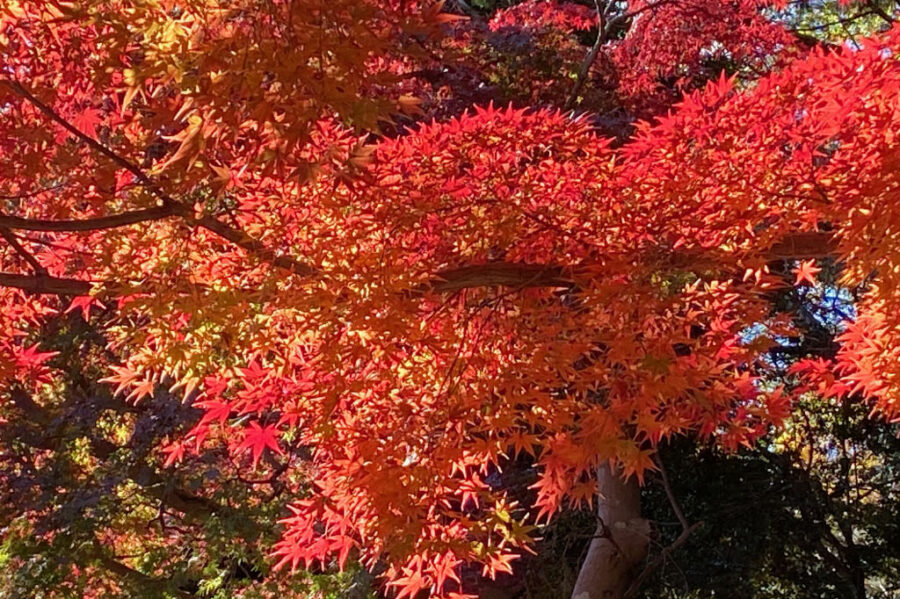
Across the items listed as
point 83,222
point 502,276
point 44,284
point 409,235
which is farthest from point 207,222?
point 502,276

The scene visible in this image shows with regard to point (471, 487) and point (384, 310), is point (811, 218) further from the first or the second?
point (471, 487)

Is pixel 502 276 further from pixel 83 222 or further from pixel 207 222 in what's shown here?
pixel 83 222

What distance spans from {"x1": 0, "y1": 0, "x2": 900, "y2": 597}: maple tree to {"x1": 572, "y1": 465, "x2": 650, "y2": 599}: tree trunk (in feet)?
2.98

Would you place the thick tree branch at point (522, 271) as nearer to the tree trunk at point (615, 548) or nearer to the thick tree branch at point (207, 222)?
the thick tree branch at point (207, 222)

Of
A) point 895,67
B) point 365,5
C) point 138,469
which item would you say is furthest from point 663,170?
point 138,469

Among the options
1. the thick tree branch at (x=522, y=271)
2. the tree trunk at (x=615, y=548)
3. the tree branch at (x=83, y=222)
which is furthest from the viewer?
the tree trunk at (x=615, y=548)

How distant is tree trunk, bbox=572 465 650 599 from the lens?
10.9 feet

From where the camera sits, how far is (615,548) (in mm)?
3373

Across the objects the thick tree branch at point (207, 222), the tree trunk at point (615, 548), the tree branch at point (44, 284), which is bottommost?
the tree trunk at point (615, 548)

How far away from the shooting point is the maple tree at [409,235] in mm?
1338

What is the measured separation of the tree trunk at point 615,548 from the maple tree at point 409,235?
909mm

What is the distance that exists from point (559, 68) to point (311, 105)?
8.98 feet

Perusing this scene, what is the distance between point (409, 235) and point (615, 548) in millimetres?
2027

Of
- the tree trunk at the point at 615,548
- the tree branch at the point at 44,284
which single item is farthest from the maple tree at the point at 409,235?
the tree trunk at the point at 615,548
